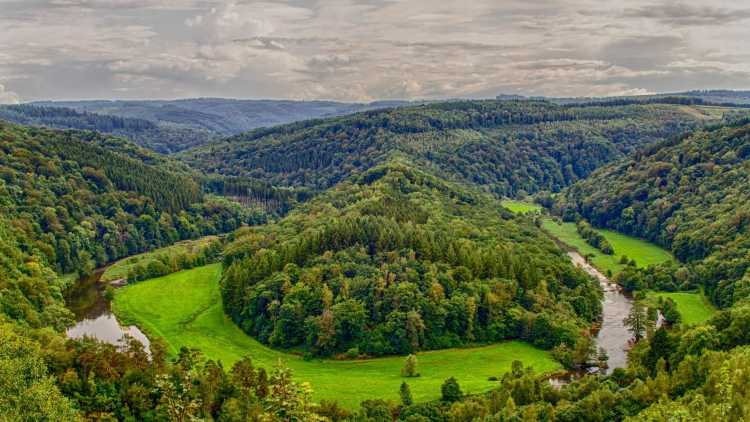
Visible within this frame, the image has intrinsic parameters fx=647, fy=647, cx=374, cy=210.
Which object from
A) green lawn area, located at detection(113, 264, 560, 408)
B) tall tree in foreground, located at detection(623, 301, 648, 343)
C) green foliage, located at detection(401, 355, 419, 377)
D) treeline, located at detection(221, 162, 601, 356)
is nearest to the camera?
green lawn area, located at detection(113, 264, 560, 408)

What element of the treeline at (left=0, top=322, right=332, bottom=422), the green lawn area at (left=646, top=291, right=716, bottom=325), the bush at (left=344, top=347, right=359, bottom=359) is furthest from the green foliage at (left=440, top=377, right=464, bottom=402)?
the green lawn area at (left=646, top=291, right=716, bottom=325)

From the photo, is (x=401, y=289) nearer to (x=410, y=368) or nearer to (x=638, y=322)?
(x=410, y=368)

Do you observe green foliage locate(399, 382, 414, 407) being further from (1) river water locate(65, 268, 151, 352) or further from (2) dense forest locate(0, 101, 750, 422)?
→ (1) river water locate(65, 268, 151, 352)

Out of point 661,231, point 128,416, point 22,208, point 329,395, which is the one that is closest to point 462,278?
point 329,395

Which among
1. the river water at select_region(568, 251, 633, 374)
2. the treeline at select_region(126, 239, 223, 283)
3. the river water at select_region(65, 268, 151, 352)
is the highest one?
the treeline at select_region(126, 239, 223, 283)

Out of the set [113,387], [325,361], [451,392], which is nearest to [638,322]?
[451,392]

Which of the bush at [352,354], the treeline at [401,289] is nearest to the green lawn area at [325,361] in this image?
the bush at [352,354]
